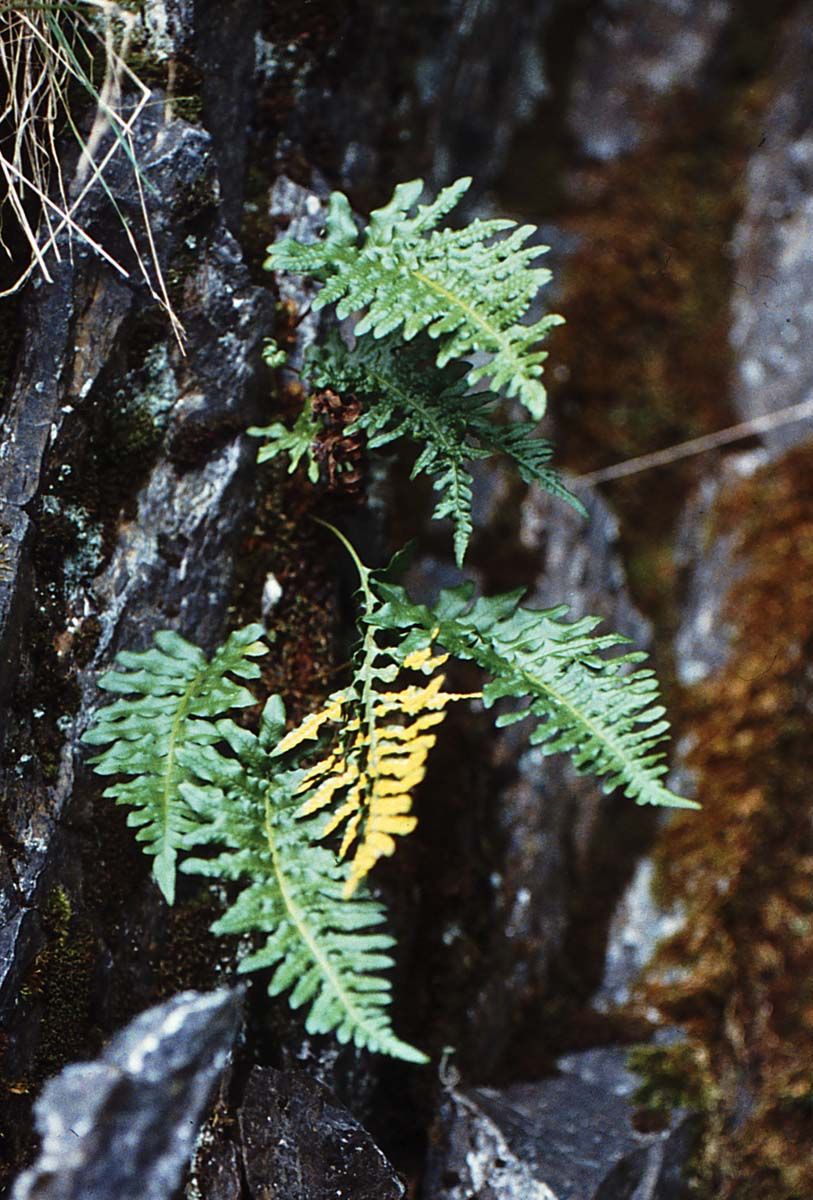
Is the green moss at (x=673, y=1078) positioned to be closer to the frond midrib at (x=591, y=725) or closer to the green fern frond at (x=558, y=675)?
the green fern frond at (x=558, y=675)

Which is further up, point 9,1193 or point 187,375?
point 187,375

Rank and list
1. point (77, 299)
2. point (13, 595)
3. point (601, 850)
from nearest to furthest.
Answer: point (13, 595)
point (77, 299)
point (601, 850)

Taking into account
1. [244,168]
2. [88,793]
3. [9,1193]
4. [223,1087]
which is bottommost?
[9,1193]

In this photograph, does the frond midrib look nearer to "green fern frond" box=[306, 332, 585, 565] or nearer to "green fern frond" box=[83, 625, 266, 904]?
"green fern frond" box=[306, 332, 585, 565]

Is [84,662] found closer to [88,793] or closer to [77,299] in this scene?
[88,793]

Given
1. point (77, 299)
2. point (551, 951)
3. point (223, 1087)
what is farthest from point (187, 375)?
point (551, 951)
